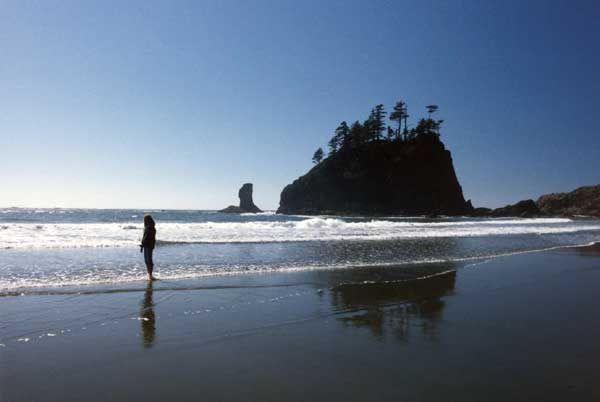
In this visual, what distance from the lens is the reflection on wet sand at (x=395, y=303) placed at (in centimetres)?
586

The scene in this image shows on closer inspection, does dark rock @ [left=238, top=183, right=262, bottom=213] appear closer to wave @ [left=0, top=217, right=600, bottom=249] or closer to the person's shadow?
wave @ [left=0, top=217, right=600, bottom=249]

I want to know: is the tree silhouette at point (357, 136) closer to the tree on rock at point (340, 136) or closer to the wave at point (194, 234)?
the tree on rock at point (340, 136)

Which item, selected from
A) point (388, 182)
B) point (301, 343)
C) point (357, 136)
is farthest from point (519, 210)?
point (301, 343)

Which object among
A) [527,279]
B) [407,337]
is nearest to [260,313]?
[407,337]

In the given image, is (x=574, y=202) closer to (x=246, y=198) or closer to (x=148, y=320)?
(x=246, y=198)

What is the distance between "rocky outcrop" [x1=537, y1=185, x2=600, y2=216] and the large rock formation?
48229 mm

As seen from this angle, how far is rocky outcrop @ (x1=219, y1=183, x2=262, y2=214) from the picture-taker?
122919mm

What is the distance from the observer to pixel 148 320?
612 centimetres

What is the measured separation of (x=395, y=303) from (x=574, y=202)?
148 m

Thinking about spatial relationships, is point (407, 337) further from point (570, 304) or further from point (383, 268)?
point (383, 268)

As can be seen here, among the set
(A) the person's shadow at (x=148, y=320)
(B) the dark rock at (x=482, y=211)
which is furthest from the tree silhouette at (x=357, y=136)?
(A) the person's shadow at (x=148, y=320)

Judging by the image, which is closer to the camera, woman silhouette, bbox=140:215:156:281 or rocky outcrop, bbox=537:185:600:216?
woman silhouette, bbox=140:215:156:281

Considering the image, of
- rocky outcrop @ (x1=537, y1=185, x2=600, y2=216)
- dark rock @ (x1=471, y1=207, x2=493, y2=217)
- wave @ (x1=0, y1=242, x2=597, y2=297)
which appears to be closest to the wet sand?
wave @ (x1=0, y1=242, x2=597, y2=297)

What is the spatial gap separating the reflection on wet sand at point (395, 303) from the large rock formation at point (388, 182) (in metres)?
81.4
